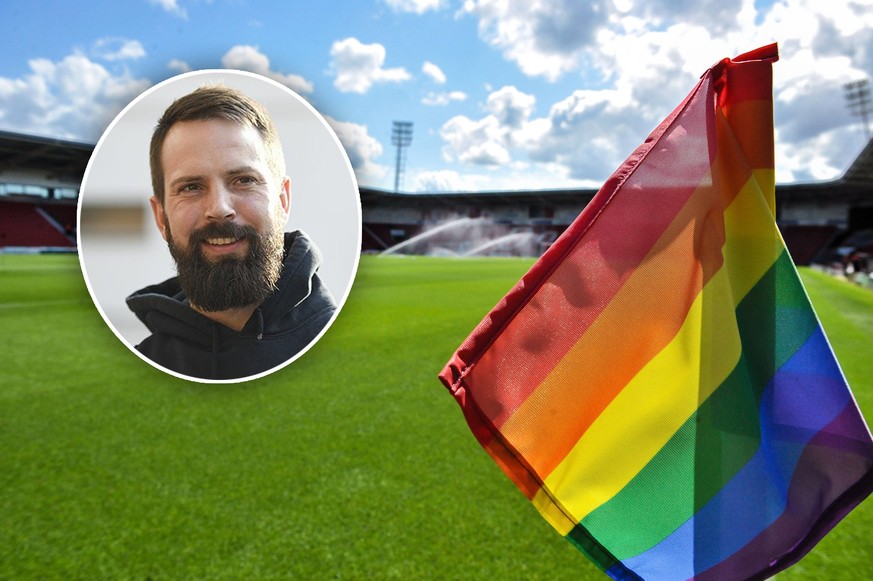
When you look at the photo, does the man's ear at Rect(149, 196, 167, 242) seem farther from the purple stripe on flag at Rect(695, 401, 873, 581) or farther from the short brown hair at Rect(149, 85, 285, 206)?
the purple stripe on flag at Rect(695, 401, 873, 581)

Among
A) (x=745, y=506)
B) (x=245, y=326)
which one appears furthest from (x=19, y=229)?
(x=745, y=506)

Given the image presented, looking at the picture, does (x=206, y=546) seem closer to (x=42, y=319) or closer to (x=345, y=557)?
(x=345, y=557)

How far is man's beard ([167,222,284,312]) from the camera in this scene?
0.76m

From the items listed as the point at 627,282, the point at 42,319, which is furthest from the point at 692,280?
the point at 42,319

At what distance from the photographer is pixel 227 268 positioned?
0.77 metres

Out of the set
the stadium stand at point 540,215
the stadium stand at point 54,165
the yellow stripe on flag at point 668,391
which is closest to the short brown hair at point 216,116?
the stadium stand at point 54,165

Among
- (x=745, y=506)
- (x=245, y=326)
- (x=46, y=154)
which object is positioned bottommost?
(x=745, y=506)

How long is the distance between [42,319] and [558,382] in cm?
871

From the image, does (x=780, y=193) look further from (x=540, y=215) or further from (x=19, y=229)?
(x=19, y=229)

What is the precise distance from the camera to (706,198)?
4.08ft

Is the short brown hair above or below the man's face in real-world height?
above

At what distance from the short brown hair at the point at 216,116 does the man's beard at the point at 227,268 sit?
0.07 m

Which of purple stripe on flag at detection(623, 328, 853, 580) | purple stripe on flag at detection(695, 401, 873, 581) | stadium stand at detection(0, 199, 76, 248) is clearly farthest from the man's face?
stadium stand at detection(0, 199, 76, 248)

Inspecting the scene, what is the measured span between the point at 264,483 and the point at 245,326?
7.69ft
